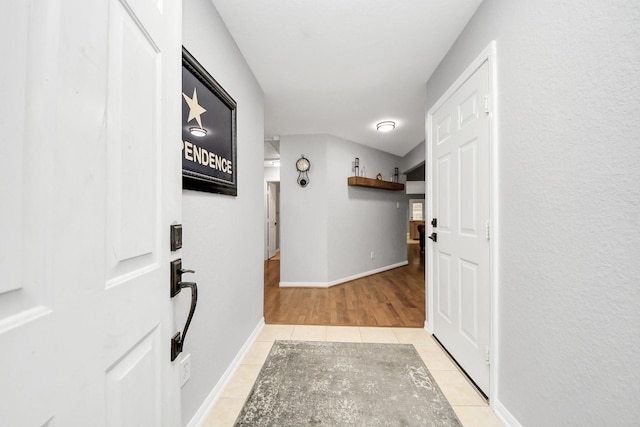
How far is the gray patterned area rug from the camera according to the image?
1.43 metres

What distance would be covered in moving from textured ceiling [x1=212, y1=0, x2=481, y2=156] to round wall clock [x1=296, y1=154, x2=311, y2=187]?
0.80m

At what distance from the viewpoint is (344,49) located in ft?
6.63

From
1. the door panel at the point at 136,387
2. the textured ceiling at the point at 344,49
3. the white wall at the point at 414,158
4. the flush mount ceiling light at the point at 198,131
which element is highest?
the textured ceiling at the point at 344,49

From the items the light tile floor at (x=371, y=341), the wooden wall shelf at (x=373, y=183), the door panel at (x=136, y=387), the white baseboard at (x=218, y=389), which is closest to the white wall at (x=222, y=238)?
the white baseboard at (x=218, y=389)

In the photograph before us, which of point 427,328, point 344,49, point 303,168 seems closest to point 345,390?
point 427,328

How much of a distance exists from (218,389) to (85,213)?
158 centimetres

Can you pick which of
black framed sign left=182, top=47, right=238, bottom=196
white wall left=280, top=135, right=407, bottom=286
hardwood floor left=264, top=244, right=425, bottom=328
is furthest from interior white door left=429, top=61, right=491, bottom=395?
white wall left=280, top=135, right=407, bottom=286

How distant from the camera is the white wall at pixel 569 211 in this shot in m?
0.82

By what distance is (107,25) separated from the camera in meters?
0.53

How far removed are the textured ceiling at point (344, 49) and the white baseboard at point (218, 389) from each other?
7.75 ft

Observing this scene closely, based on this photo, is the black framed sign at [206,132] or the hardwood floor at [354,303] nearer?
the black framed sign at [206,132]

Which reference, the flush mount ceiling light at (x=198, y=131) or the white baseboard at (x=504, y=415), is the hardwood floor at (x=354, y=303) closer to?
the white baseboard at (x=504, y=415)

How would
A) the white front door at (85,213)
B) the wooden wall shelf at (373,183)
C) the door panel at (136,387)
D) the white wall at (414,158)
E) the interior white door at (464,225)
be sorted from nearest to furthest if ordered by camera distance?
the white front door at (85,213), the door panel at (136,387), the interior white door at (464,225), the wooden wall shelf at (373,183), the white wall at (414,158)

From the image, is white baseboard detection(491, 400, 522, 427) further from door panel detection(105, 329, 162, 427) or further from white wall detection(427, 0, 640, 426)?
door panel detection(105, 329, 162, 427)
